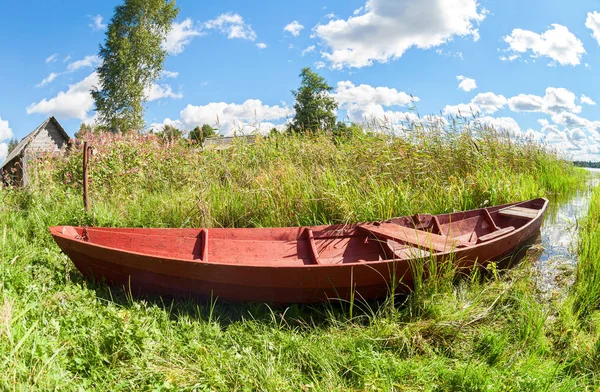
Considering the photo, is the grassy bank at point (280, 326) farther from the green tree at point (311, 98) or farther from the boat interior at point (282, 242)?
the green tree at point (311, 98)

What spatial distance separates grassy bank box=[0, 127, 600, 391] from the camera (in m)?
2.67

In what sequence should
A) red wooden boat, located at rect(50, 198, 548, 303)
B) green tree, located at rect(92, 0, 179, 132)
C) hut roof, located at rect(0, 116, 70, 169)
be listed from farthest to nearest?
green tree, located at rect(92, 0, 179, 132), hut roof, located at rect(0, 116, 70, 169), red wooden boat, located at rect(50, 198, 548, 303)

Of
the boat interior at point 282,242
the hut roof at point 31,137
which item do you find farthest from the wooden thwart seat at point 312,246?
the hut roof at point 31,137

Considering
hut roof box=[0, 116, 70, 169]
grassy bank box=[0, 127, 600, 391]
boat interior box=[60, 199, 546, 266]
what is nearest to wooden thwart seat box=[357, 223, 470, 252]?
boat interior box=[60, 199, 546, 266]

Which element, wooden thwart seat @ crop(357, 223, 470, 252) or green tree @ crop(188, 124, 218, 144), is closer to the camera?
wooden thwart seat @ crop(357, 223, 470, 252)

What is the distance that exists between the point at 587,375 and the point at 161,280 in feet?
11.3

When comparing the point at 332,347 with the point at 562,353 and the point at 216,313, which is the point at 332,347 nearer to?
the point at 216,313

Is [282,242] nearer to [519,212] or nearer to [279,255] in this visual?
[279,255]

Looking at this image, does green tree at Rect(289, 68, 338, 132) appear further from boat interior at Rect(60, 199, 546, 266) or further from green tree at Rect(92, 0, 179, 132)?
boat interior at Rect(60, 199, 546, 266)

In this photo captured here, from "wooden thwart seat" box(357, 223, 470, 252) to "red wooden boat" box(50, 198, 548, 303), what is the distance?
0.01 metres

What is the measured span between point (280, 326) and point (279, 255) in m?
1.26

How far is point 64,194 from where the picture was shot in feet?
25.5

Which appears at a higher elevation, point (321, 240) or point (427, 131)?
point (427, 131)

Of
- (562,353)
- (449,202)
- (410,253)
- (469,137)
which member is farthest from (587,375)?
(469,137)
